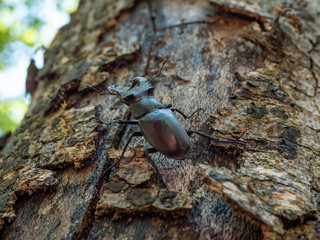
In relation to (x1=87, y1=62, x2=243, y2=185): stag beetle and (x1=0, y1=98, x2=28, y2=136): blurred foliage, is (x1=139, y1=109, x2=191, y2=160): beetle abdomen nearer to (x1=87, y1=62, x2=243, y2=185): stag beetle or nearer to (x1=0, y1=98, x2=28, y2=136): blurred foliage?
(x1=87, y1=62, x2=243, y2=185): stag beetle

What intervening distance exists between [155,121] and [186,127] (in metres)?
0.22

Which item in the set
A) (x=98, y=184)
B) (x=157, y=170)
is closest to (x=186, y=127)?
(x=157, y=170)

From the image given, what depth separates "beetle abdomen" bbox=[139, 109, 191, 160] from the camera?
156cm

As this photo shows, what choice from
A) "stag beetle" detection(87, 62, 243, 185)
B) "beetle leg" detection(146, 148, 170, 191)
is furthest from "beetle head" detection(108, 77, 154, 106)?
"beetle leg" detection(146, 148, 170, 191)

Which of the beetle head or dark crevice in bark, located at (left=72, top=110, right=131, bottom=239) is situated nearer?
dark crevice in bark, located at (left=72, top=110, right=131, bottom=239)

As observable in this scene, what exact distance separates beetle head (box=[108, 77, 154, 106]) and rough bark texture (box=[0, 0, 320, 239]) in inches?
4.9

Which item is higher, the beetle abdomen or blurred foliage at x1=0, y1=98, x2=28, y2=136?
the beetle abdomen

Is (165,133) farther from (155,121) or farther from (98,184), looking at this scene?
(98,184)

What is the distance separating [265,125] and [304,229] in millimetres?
653

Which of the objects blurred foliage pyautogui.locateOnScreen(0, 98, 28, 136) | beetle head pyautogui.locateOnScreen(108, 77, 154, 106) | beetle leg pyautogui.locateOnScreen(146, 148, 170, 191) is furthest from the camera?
blurred foliage pyautogui.locateOnScreen(0, 98, 28, 136)

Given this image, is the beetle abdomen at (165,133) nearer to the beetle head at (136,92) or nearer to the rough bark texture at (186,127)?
the rough bark texture at (186,127)

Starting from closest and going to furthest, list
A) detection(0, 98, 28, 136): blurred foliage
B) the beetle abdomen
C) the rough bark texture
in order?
1. the rough bark texture
2. the beetle abdomen
3. detection(0, 98, 28, 136): blurred foliage

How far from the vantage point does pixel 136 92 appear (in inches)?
79.0

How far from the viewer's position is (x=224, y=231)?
1232 mm
